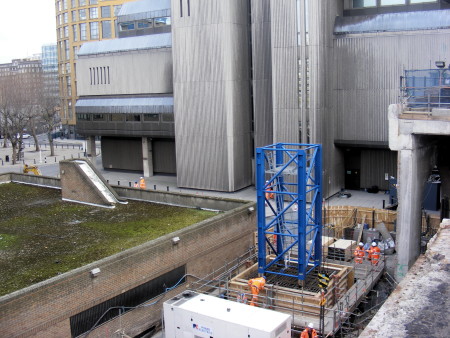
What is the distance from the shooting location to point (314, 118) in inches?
1437

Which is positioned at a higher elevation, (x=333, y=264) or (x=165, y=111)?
(x=165, y=111)

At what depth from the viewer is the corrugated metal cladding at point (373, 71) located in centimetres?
3491

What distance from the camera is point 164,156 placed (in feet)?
163

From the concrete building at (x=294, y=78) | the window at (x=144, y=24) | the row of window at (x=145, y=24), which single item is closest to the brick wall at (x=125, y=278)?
the concrete building at (x=294, y=78)

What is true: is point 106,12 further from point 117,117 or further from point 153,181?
point 153,181

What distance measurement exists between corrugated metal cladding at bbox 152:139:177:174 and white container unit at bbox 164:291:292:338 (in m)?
31.2

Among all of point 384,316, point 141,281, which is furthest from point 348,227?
point 384,316

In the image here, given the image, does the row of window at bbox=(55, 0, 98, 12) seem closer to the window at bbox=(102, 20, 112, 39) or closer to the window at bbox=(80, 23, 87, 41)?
the window at bbox=(80, 23, 87, 41)

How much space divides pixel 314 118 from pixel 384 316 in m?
31.0

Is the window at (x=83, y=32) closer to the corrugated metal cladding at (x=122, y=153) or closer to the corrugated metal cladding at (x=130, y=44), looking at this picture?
the corrugated metal cladding at (x=130, y=44)

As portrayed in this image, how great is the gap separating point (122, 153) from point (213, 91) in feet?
51.3

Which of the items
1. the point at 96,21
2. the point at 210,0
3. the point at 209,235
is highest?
the point at 96,21

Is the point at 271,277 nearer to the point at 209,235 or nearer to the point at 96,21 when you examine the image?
the point at 209,235

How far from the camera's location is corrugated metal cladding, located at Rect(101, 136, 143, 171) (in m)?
51.4
